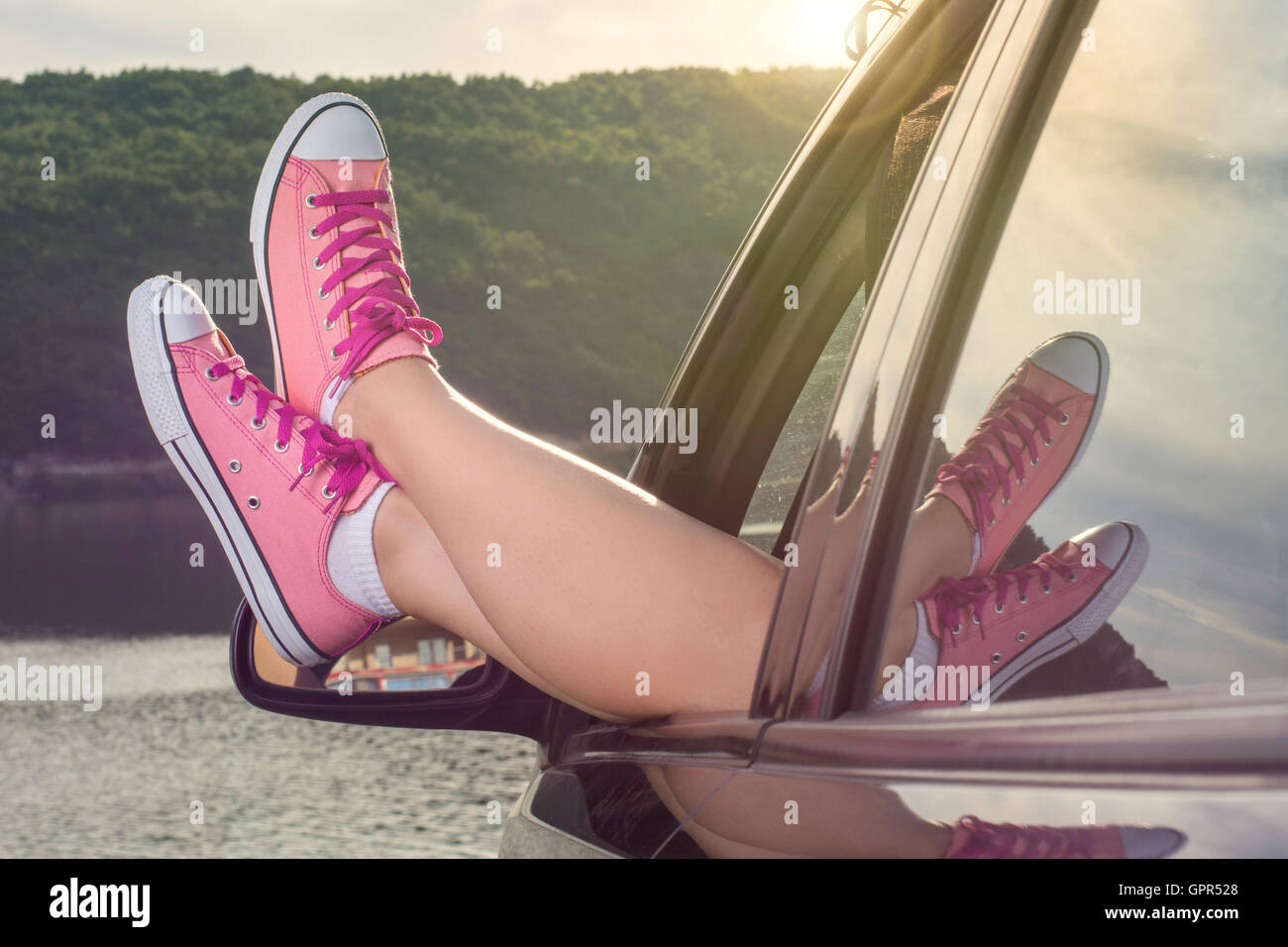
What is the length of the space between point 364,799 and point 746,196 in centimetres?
3092

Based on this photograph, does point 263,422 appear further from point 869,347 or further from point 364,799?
point 364,799

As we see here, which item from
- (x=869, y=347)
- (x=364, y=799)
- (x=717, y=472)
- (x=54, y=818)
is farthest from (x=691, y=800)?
(x=54, y=818)

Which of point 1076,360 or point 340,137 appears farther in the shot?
point 340,137

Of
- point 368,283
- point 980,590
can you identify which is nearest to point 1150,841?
point 980,590

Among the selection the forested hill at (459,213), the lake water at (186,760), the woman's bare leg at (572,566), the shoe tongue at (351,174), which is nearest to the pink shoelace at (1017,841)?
the woman's bare leg at (572,566)

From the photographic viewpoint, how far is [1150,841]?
0.48 meters

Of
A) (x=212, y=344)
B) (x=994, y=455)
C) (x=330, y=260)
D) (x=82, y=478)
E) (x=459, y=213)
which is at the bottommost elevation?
(x=994, y=455)

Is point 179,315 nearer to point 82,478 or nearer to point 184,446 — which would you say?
point 184,446

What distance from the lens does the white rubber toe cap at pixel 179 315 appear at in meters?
1.41

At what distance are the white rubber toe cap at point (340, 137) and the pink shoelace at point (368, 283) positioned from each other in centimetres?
5

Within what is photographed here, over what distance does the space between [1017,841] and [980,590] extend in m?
0.26

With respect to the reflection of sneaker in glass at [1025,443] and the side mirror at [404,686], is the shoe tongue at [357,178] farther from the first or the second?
the reflection of sneaker in glass at [1025,443]

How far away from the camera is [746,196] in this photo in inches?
1576

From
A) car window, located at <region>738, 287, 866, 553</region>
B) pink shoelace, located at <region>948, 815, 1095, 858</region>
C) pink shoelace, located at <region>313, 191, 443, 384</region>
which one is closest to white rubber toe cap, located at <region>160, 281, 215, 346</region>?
pink shoelace, located at <region>313, 191, 443, 384</region>
